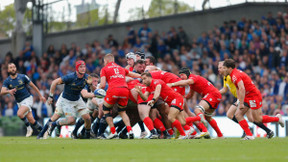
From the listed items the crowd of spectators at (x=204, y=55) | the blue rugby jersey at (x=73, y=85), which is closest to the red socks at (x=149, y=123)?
the blue rugby jersey at (x=73, y=85)

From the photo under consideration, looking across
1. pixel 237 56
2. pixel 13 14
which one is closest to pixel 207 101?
pixel 237 56

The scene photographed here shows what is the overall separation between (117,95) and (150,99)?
97cm

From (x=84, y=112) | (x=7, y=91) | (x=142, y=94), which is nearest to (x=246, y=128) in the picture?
(x=142, y=94)

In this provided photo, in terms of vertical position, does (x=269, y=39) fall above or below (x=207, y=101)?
above

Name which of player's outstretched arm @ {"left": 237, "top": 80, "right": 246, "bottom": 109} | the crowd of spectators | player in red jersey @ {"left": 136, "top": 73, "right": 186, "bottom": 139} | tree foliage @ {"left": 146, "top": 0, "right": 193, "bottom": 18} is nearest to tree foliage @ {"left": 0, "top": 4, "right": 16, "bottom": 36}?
the crowd of spectators

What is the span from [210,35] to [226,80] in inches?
492

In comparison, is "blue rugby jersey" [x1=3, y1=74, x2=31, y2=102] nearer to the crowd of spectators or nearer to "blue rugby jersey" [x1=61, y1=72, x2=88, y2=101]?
"blue rugby jersey" [x1=61, y1=72, x2=88, y2=101]

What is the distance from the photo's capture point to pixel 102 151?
29.1 feet

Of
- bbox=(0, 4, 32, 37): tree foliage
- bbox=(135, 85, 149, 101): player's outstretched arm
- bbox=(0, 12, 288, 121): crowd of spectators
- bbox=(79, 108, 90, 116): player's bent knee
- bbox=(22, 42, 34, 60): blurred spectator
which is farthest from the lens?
bbox=(0, 4, 32, 37): tree foliage

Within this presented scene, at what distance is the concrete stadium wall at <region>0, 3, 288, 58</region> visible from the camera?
27.8 meters

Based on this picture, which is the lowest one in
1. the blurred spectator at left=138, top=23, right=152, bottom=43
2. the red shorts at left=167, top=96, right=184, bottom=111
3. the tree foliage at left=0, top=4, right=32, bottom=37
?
the red shorts at left=167, top=96, right=184, bottom=111

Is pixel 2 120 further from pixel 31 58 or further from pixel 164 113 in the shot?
pixel 164 113

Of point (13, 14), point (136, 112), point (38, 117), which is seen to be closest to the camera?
point (136, 112)

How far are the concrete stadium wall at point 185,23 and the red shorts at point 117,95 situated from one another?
51.5 ft
